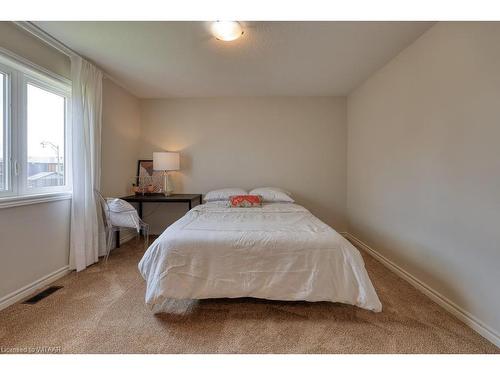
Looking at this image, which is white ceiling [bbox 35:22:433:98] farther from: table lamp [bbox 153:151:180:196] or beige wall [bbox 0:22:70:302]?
table lamp [bbox 153:151:180:196]

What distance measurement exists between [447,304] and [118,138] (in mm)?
4201

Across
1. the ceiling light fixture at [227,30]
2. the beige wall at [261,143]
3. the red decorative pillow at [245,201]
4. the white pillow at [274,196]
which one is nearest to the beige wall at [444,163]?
the beige wall at [261,143]

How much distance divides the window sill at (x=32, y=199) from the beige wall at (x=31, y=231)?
0.04 meters

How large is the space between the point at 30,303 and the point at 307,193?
11.5 ft

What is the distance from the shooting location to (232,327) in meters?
1.55

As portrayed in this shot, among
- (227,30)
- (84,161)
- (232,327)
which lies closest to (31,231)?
(84,161)

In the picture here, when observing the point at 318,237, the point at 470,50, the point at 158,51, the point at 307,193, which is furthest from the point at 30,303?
the point at 470,50

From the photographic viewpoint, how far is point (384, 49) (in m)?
2.27

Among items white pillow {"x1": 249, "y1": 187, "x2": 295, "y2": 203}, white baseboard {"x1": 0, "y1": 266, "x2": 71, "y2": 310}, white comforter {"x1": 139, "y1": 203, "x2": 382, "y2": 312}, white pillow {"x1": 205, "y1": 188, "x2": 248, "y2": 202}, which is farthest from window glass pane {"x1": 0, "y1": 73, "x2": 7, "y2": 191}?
white pillow {"x1": 249, "y1": 187, "x2": 295, "y2": 203}

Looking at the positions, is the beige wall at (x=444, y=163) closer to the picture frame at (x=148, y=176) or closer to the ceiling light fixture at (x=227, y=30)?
the ceiling light fixture at (x=227, y=30)

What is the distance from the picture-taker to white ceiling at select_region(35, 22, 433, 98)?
6.34ft

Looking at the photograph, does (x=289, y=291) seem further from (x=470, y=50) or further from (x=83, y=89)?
(x=83, y=89)

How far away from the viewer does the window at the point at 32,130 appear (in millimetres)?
1879

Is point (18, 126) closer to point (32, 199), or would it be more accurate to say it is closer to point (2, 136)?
point (2, 136)
